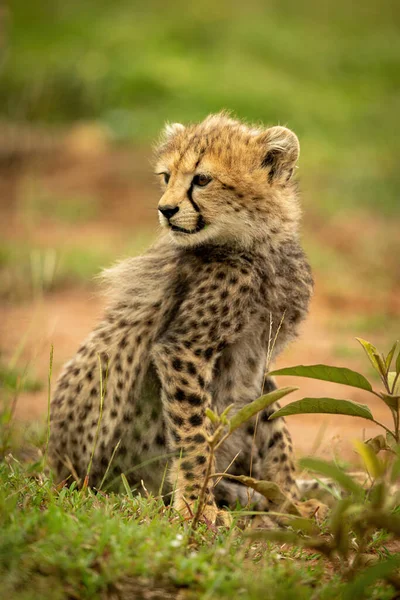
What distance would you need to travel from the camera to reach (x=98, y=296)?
3.73m

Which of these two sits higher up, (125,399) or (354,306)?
(354,306)

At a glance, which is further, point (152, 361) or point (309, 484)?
point (309, 484)

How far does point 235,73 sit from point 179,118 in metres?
2.89

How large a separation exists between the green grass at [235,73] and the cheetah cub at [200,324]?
5.62 meters

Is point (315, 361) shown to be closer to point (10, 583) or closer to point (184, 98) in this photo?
point (10, 583)

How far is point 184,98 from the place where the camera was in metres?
12.3

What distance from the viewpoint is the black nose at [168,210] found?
2.78m

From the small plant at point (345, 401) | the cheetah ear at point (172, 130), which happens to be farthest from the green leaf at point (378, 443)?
the cheetah ear at point (172, 130)

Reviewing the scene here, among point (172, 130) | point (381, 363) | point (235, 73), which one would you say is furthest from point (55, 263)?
point (235, 73)

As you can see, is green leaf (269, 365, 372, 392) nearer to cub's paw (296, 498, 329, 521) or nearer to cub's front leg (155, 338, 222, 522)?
cub's front leg (155, 338, 222, 522)

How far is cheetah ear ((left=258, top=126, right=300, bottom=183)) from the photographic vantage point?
9.73 ft

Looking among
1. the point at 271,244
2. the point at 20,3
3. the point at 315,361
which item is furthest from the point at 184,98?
the point at 271,244

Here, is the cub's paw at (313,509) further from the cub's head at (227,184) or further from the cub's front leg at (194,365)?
the cub's head at (227,184)

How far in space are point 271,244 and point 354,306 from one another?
145 inches
